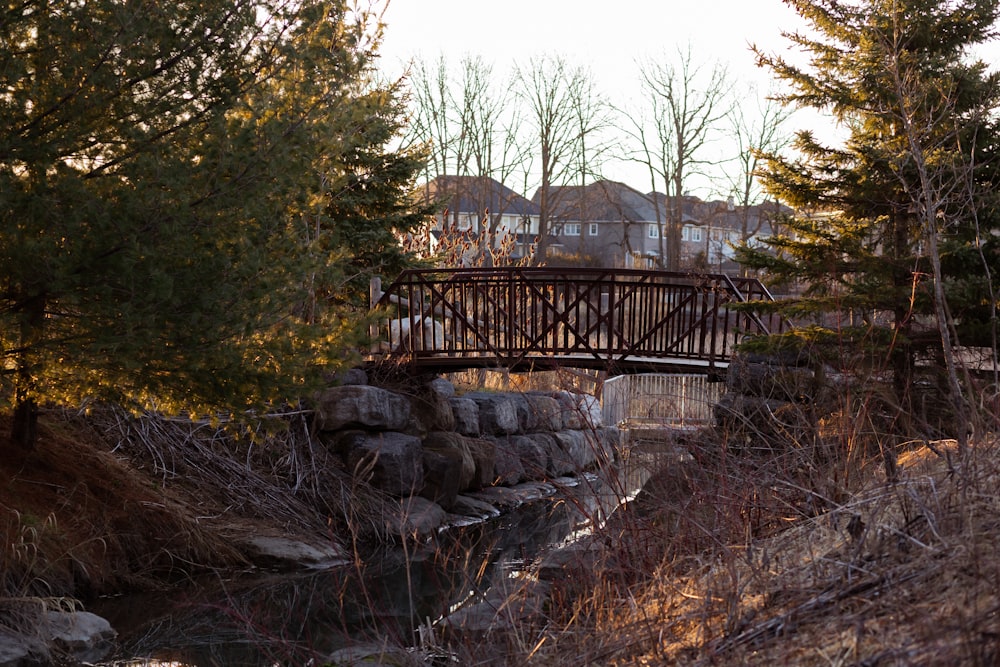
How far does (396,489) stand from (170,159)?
6.26 metres

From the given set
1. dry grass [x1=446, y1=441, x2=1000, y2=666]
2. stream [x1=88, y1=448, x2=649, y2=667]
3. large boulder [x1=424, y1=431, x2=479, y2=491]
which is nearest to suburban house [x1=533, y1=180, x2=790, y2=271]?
large boulder [x1=424, y1=431, x2=479, y2=491]

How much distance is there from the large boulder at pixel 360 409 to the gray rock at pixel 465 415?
1.71m

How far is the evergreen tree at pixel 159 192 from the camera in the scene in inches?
248

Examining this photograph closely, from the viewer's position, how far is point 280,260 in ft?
24.1

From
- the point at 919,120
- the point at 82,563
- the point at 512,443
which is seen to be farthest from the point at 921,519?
the point at 512,443

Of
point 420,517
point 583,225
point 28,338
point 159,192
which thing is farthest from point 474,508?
point 583,225

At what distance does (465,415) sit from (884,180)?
6.28 metres

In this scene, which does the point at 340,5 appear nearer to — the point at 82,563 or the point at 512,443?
the point at 82,563

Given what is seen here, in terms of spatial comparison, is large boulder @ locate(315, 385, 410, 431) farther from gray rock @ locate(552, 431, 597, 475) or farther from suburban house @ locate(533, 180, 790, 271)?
suburban house @ locate(533, 180, 790, 271)

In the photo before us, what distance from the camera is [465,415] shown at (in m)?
14.6

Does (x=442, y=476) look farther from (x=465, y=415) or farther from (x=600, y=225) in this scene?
(x=600, y=225)

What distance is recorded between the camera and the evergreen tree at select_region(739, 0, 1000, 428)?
10.3m

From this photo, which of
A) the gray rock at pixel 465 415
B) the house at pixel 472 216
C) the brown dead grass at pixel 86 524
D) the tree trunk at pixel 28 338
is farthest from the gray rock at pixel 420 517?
the house at pixel 472 216

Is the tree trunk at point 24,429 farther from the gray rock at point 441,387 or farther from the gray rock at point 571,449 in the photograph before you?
the gray rock at point 571,449
